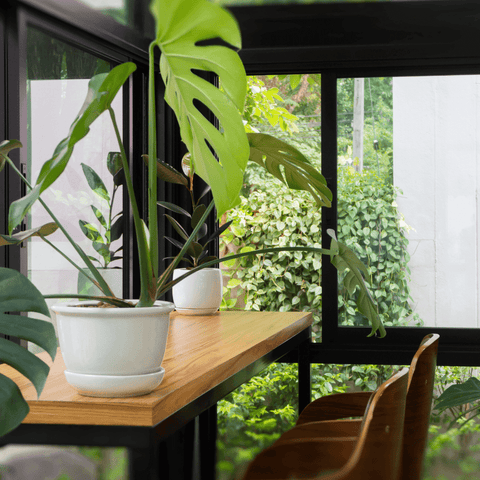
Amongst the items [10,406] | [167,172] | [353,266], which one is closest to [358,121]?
[167,172]

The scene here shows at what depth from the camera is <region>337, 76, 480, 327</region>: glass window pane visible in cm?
340

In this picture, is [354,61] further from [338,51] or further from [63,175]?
[63,175]

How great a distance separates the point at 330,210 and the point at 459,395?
1697 mm

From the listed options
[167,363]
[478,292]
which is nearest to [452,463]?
[478,292]

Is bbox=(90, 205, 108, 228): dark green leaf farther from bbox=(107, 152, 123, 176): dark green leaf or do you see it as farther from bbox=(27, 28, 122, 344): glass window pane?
bbox=(107, 152, 123, 176): dark green leaf

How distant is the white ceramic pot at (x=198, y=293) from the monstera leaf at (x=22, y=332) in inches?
70.8

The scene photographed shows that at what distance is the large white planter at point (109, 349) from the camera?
103 cm

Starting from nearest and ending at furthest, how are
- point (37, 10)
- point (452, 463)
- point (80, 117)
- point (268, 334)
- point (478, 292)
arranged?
point (80, 117)
point (268, 334)
point (37, 10)
point (478, 292)
point (452, 463)

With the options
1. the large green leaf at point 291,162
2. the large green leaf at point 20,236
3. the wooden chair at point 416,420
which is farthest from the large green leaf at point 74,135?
the wooden chair at point 416,420

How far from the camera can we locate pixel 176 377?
1.21 meters

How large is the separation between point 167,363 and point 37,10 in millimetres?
1932

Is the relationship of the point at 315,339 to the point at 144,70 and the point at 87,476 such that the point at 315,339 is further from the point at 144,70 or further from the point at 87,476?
the point at 144,70

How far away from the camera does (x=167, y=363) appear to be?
54.3 inches

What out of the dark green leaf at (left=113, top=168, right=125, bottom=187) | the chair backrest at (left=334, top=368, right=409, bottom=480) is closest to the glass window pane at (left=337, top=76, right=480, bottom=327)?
the dark green leaf at (left=113, top=168, right=125, bottom=187)
